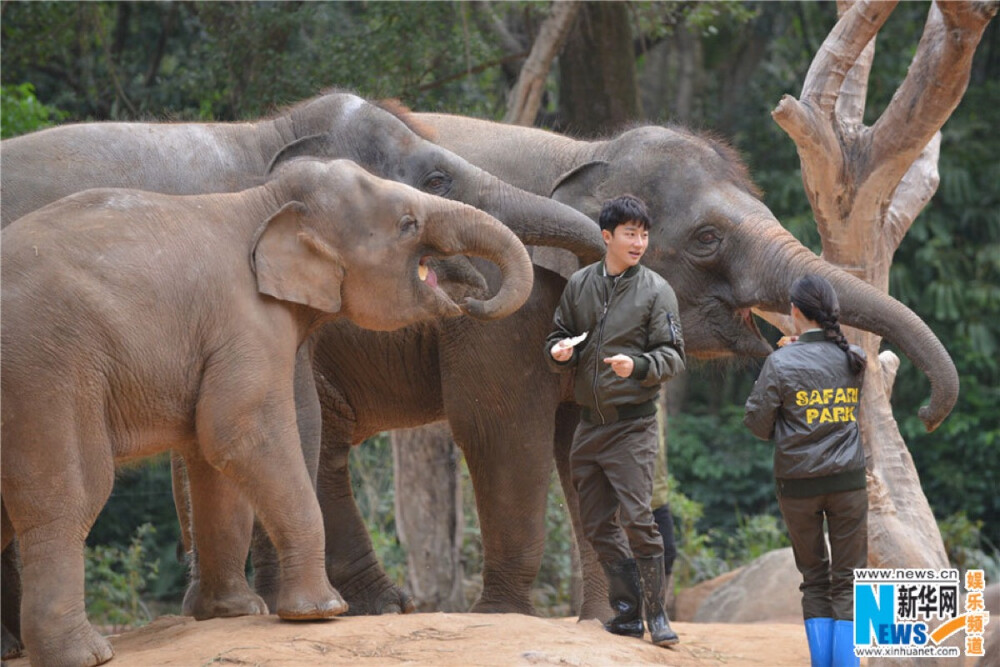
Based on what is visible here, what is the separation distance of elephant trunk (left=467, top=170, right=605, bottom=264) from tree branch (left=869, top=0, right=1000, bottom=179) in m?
1.64

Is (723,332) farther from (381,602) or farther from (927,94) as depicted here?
(381,602)

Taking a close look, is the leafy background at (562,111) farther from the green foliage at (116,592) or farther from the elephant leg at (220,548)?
the elephant leg at (220,548)

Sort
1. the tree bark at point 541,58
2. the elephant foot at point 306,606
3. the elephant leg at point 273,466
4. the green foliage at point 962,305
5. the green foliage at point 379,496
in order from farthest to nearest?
the green foliage at point 962,305 → the green foliage at point 379,496 → the tree bark at point 541,58 → the elephant foot at point 306,606 → the elephant leg at point 273,466

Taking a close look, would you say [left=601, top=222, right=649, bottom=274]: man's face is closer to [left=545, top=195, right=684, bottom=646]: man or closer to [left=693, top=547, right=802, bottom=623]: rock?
[left=545, top=195, right=684, bottom=646]: man

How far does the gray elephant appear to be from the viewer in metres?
6.98

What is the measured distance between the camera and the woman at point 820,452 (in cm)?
572

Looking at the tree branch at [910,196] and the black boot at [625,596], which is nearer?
the black boot at [625,596]

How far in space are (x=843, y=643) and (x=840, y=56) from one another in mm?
3143

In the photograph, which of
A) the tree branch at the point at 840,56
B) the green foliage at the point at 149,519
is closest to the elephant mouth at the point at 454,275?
the tree branch at the point at 840,56

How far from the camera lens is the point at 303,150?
22.4ft

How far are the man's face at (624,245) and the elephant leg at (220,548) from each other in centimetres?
191

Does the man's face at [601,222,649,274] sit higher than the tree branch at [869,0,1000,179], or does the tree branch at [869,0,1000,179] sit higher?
the tree branch at [869,0,1000,179]

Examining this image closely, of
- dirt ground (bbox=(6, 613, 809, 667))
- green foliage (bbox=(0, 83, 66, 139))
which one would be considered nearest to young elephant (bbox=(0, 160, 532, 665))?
dirt ground (bbox=(6, 613, 809, 667))

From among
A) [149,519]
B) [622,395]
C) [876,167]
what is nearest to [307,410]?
[622,395]
